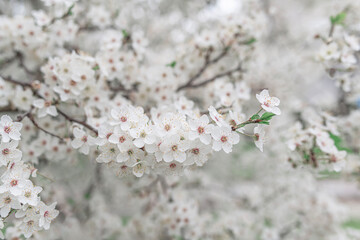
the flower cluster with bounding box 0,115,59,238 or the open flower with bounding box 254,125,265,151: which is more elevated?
the open flower with bounding box 254,125,265,151

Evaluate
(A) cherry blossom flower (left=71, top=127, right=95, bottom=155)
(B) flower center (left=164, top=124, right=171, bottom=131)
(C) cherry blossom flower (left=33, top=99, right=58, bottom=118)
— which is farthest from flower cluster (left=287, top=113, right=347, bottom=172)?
(C) cherry blossom flower (left=33, top=99, right=58, bottom=118)

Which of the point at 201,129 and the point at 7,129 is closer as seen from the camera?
the point at 201,129

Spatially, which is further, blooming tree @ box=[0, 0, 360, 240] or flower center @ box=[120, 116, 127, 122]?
flower center @ box=[120, 116, 127, 122]

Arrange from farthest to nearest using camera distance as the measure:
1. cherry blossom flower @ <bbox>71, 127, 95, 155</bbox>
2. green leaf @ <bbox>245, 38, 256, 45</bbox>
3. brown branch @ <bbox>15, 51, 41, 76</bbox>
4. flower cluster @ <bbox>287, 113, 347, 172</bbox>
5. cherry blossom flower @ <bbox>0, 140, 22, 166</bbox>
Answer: brown branch @ <bbox>15, 51, 41, 76</bbox>
green leaf @ <bbox>245, 38, 256, 45</bbox>
flower cluster @ <bbox>287, 113, 347, 172</bbox>
cherry blossom flower @ <bbox>71, 127, 95, 155</bbox>
cherry blossom flower @ <bbox>0, 140, 22, 166</bbox>

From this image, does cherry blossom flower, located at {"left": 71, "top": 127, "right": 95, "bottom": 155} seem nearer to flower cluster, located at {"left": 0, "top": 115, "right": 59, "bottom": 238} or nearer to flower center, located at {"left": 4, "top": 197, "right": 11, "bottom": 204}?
flower cluster, located at {"left": 0, "top": 115, "right": 59, "bottom": 238}

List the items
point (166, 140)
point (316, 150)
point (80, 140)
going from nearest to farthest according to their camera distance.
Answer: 1. point (166, 140)
2. point (80, 140)
3. point (316, 150)

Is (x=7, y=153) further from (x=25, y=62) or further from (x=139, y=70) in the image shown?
A: (x=25, y=62)

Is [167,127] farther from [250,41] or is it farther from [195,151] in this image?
[250,41]

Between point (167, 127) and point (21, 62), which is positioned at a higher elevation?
point (21, 62)

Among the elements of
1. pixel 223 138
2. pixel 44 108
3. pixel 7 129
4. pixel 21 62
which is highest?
pixel 21 62

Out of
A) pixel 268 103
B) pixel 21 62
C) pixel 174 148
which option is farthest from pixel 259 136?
pixel 21 62

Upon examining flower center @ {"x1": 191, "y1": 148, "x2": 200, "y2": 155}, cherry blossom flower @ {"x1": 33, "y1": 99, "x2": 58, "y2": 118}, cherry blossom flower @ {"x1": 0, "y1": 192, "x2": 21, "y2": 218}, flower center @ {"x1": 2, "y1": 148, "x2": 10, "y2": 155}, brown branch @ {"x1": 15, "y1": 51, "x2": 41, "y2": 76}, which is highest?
brown branch @ {"x1": 15, "y1": 51, "x2": 41, "y2": 76}

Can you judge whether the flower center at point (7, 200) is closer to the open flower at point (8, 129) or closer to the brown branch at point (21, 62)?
the open flower at point (8, 129)
